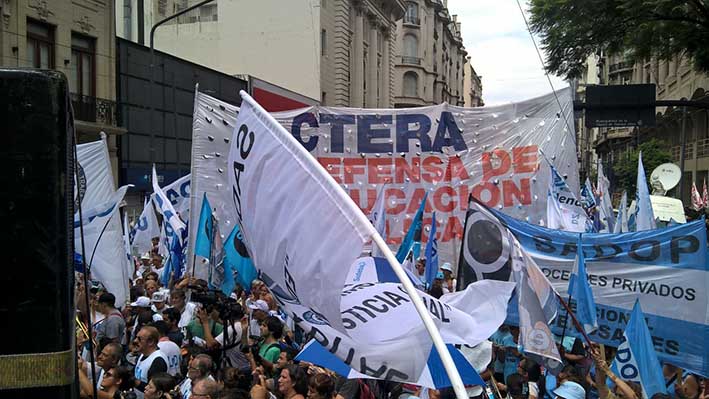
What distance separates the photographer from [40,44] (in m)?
19.2

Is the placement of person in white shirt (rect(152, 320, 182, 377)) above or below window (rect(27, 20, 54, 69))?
below

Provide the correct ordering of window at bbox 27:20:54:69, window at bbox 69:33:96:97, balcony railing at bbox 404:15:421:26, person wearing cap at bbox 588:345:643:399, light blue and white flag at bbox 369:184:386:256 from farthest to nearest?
balcony railing at bbox 404:15:421:26 → window at bbox 69:33:96:97 → window at bbox 27:20:54:69 → light blue and white flag at bbox 369:184:386:256 → person wearing cap at bbox 588:345:643:399

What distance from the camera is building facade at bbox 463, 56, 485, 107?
125m

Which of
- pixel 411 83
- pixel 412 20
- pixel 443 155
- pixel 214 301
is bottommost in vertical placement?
pixel 214 301

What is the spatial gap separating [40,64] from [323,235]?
1907cm

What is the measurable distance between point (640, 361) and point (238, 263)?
10.0 ft

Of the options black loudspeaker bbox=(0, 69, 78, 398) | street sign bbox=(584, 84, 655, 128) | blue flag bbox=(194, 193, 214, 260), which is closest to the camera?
black loudspeaker bbox=(0, 69, 78, 398)

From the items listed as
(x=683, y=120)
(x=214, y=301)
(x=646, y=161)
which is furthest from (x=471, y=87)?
(x=214, y=301)

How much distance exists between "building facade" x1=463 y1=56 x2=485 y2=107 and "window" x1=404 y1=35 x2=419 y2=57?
4444 centimetres

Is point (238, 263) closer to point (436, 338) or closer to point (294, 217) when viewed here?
point (294, 217)

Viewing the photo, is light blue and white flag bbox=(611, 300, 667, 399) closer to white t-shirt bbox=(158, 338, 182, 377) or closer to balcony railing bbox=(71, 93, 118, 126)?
white t-shirt bbox=(158, 338, 182, 377)

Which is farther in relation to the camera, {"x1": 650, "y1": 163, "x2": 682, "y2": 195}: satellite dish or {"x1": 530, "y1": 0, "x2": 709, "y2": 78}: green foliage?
{"x1": 650, "y1": 163, "x2": 682, "y2": 195}: satellite dish

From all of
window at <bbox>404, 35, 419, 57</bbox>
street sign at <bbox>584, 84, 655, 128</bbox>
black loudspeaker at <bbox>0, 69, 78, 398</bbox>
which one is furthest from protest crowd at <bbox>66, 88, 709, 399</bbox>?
window at <bbox>404, 35, 419, 57</bbox>

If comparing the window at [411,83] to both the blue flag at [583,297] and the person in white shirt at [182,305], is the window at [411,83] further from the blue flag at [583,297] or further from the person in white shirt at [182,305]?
the blue flag at [583,297]
